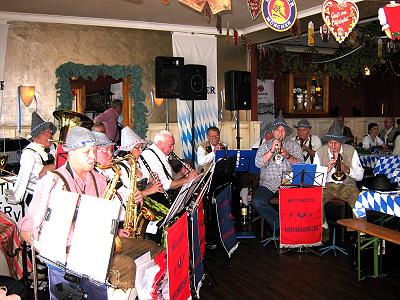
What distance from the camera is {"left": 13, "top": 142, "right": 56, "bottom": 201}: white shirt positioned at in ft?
15.0

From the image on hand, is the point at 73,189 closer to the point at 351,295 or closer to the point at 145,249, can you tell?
the point at 145,249

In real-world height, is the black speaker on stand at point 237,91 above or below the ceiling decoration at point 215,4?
below

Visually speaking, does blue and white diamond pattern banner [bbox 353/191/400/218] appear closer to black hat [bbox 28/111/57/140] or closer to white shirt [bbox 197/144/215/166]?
white shirt [bbox 197/144/215/166]

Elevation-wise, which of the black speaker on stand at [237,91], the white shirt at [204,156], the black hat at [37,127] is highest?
the black speaker on stand at [237,91]

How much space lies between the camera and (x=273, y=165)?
5922mm

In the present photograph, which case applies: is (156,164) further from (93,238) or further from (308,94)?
(308,94)

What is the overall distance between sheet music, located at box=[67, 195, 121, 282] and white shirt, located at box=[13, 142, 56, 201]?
2.33 meters

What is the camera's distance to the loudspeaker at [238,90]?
9078 millimetres

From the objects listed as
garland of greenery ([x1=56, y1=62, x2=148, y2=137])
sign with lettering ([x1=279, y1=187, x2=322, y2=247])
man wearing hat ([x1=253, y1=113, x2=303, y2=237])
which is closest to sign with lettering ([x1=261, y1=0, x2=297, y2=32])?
man wearing hat ([x1=253, y1=113, x2=303, y2=237])

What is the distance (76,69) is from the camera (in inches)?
333

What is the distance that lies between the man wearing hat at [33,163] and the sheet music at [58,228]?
2.10 metres

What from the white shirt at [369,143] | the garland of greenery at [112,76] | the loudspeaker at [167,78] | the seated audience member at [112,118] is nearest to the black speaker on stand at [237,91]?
the loudspeaker at [167,78]

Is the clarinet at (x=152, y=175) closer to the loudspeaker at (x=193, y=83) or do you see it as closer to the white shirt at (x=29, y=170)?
the white shirt at (x=29, y=170)

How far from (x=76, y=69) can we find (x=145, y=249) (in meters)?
5.57
